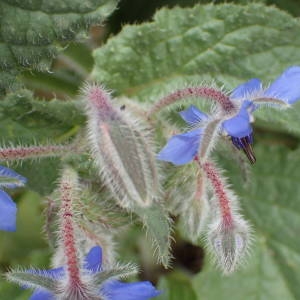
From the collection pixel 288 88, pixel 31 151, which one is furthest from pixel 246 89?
pixel 31 151

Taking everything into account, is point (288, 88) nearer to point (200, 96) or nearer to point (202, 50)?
point (200, 96)

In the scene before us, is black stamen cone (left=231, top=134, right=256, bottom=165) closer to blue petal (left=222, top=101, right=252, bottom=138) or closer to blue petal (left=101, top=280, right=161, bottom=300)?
blue petal (left=222, top=101, right=252, bottom=138)

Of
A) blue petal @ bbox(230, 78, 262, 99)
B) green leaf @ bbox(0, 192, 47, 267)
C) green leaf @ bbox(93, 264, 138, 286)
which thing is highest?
blue petal @ bbox(230, 78, 262, 99)

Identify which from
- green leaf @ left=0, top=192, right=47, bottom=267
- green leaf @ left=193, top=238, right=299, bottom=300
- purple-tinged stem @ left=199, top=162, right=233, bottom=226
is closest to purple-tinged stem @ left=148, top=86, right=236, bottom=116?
purple-tinged stem @ left=199, top=162, right=233, bottom=226

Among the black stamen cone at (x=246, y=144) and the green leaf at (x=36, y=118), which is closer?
the black stamen cone at (x=246, y=144)

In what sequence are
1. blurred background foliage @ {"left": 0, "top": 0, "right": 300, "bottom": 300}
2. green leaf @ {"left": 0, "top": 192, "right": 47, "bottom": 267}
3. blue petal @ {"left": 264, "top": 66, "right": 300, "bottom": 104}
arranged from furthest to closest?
1. green leaf @ {"left": 0, "top": 192, "right": 47, "bottom": 267}
2. blurred background foliage @ {"left": 0, "top": 0, "right": 300, "bottom": 300}
3. blue petal @ {"left": 264, "top": 66, "right": 300, "bottom": 104}

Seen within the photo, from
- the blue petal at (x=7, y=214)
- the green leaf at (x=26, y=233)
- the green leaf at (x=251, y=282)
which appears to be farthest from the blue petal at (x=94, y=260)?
the green leaf at (x=26, y=233)

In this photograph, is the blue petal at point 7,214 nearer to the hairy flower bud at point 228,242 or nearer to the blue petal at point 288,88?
the hairy flower bud at point 228,242
